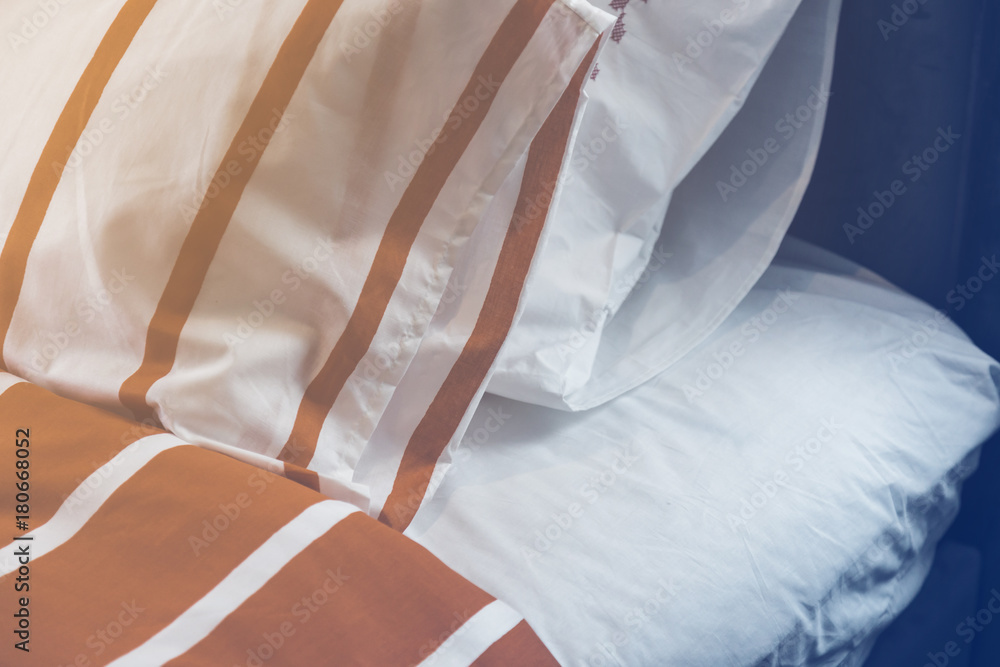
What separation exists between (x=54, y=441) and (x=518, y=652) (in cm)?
35

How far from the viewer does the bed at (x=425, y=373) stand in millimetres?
439

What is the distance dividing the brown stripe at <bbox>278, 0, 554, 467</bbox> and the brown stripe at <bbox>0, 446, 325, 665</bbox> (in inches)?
2.0

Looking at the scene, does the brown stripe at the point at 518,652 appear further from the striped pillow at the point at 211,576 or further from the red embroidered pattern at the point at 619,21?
the red embroidered pattern at the point at 619,21

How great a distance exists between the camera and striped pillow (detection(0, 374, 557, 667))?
397 millimetres

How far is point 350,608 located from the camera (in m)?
0.41

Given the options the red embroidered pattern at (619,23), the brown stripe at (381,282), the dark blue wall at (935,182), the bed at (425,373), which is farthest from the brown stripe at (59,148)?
the dark blue wall at (935,182)

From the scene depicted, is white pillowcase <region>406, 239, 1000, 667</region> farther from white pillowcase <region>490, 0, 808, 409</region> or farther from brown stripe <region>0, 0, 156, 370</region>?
brown stripe <region>0, 0, 156, 370</region>

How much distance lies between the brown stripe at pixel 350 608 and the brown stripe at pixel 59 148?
0.33m

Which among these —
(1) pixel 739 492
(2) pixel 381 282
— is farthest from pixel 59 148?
(1) pixel 739 492

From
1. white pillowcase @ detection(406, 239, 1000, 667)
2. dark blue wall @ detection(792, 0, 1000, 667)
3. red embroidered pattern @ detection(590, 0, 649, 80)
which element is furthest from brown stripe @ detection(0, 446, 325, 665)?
dark blue wall @ detection(792, 0, 1000, 667)

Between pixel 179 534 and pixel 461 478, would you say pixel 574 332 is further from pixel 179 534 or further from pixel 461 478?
pixel 179 534

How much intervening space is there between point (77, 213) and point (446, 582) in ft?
1.27

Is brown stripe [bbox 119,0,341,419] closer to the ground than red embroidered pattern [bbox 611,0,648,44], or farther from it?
closer to the ground

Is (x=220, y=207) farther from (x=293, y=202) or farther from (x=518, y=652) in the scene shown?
(x=518, y=652)
